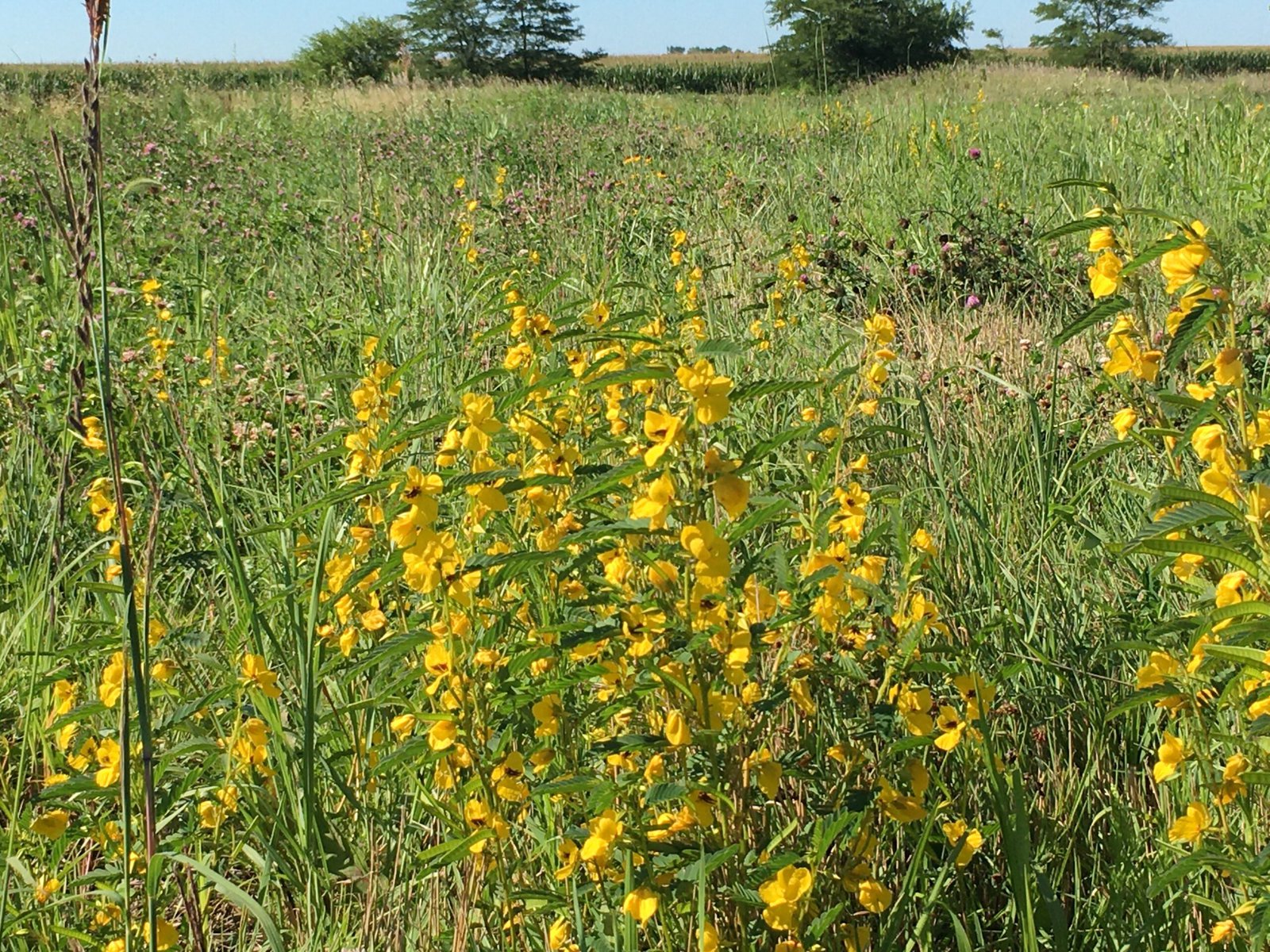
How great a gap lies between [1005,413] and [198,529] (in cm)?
206

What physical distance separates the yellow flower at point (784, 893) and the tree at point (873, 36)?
1977cm

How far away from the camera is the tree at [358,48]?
36.2m

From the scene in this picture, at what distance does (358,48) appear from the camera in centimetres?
3766

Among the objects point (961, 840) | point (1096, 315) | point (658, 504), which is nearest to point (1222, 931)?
point (961, 840)

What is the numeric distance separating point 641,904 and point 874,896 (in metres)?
0.30

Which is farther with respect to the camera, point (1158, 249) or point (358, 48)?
point (358, 48)

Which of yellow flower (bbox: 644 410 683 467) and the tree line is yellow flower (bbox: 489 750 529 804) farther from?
the tree line

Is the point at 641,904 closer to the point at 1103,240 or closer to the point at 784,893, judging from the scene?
the point at 784,893

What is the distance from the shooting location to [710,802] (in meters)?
1.21

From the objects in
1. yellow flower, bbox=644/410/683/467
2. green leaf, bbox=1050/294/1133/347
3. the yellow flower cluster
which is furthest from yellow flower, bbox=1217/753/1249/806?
yellow flower, bbox=644/410/683/467

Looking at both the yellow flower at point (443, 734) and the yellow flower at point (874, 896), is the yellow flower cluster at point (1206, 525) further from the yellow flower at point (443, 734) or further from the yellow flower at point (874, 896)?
the yellow flower at point (443, 734)

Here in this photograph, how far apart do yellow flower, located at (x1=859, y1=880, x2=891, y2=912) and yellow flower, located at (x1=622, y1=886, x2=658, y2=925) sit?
0.26 metres

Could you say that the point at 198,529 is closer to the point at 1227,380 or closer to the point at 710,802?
the point at 710,802

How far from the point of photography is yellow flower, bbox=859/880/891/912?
1.24 meters
